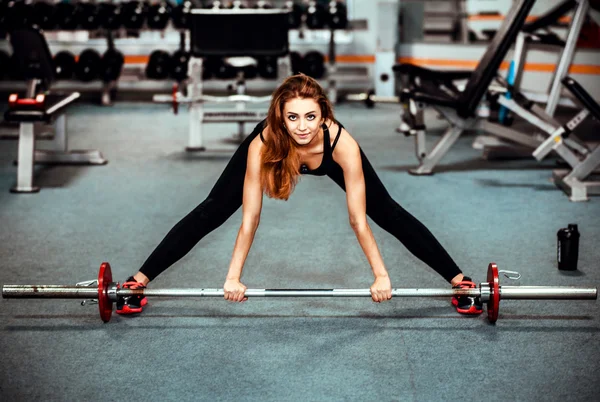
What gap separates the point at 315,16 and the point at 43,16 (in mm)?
2598

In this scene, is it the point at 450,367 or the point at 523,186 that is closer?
the point at 450,367

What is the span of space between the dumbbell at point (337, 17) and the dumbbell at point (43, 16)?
8.68 ft

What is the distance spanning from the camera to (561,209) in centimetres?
392

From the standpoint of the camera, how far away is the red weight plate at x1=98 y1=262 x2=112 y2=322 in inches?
94.0

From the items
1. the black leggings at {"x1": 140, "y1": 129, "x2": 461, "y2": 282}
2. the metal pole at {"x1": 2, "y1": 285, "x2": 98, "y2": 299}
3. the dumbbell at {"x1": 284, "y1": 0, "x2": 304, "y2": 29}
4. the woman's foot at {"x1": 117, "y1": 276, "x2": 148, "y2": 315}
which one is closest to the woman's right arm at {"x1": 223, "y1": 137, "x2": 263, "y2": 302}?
the black leggings at {"x1": 140, "y1": 129, "x2": 461, "y2": 282}

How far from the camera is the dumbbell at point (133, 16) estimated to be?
298 inches

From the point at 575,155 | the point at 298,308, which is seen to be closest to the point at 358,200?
the point at 298,308

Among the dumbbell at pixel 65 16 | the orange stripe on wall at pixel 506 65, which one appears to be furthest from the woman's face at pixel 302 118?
the dumbbell at pixel 65 16

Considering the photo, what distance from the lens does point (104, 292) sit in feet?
7.87

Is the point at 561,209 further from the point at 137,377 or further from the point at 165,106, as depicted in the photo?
the point at 165,106

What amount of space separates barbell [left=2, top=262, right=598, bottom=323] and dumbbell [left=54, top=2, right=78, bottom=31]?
570 cm

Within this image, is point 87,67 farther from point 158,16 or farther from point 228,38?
point 228,38

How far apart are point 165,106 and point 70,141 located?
200cm

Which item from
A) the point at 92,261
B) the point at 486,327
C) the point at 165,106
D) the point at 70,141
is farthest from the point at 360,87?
the point at 486,327
